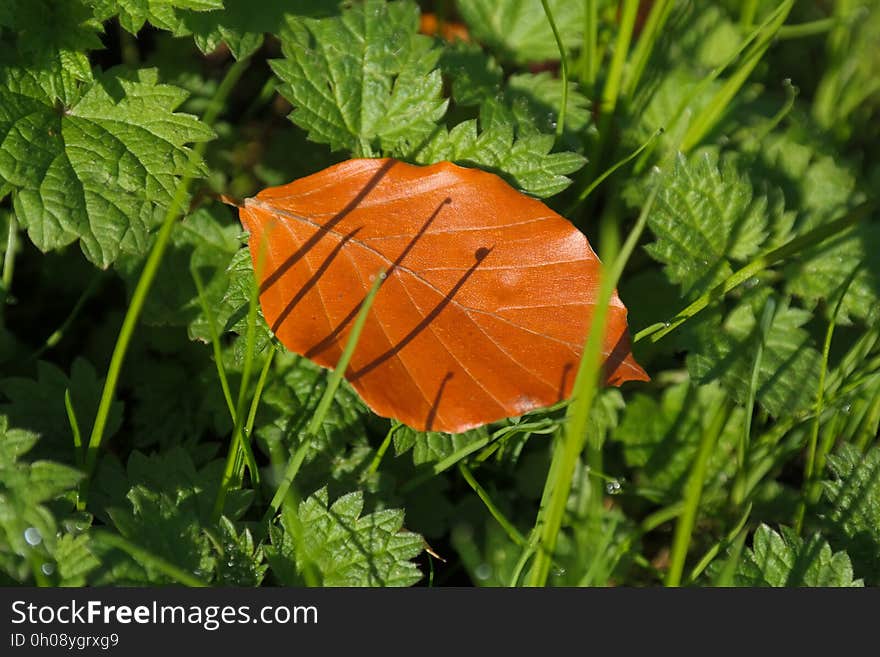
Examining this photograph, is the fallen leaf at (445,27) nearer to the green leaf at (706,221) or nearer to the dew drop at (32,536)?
the green leaf at (706,221)

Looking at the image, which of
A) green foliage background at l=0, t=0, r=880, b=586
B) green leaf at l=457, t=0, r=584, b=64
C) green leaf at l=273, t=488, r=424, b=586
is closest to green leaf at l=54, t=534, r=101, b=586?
green foliage background at l=0, t=0, r=880, b=586

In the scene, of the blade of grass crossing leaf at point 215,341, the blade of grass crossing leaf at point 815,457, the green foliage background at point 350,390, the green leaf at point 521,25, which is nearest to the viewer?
the blade of grass crossing leaf at point 215,341

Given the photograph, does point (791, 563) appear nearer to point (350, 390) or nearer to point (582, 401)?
point (582, 401)

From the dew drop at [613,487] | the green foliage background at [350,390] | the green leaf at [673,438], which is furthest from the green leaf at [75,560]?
the green leaf at [673,438]

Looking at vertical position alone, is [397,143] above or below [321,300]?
above

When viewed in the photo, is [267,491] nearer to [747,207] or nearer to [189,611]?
[189,611]

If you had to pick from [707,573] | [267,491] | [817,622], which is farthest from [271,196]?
[817,622]
